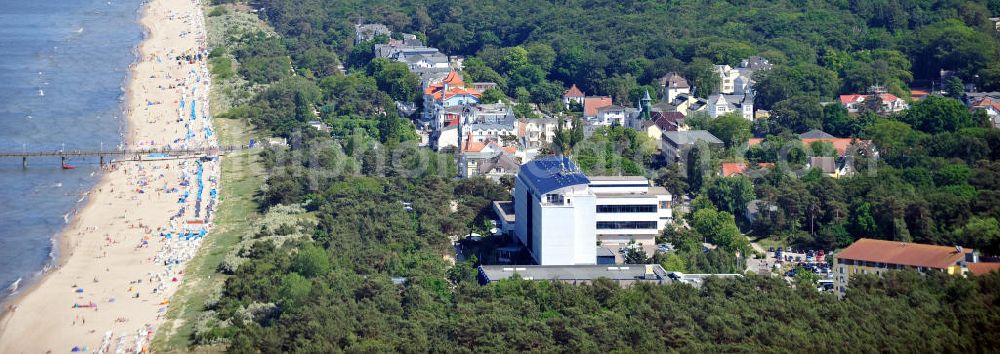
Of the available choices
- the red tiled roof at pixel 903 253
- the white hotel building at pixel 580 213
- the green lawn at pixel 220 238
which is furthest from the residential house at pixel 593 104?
the red tiled roof at pixel 903 253

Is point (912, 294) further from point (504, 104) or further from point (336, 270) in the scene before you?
point (504, 104)

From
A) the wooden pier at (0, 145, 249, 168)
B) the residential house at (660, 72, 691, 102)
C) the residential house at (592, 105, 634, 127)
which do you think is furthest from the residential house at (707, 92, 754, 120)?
the wooden pier at (0, 145, 249, 168)

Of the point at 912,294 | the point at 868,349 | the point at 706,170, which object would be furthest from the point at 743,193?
the point at 868,349

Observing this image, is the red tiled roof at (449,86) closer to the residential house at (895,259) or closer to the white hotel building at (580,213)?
the white hotel building at (580,213)

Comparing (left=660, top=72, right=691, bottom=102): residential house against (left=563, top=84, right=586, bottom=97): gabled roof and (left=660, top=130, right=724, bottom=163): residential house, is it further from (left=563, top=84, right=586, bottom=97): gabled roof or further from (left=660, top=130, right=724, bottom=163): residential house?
(left=660, top=130, right=724, bottom=163): residential house

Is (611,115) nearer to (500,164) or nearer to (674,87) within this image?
(674,87)

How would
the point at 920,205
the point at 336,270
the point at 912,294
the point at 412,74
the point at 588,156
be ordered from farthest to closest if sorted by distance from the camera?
the point at 412,74, the point at 588,156, the point at 920,205, the point at 336,270, the point at 912,294
